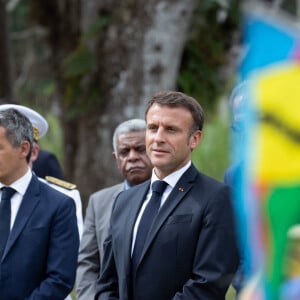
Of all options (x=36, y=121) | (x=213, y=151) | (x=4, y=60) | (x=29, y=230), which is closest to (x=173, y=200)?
(x=29, y=230)

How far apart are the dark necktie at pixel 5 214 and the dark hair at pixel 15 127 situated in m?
0.25

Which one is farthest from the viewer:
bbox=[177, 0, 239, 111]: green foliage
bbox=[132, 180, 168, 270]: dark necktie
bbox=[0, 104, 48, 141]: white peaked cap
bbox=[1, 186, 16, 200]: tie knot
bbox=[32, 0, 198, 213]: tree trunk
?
bbox=[177, 0, 239, 111]: green foliage

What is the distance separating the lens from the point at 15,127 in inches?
195

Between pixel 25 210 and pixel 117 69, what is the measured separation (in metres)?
5.65

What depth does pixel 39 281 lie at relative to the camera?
4930 millimetres

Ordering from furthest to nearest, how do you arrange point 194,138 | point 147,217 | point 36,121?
point 36,121
point 194,138
point 147,217

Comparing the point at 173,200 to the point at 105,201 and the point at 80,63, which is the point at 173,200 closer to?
the point at 105,201

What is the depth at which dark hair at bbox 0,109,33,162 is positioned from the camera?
194 inches

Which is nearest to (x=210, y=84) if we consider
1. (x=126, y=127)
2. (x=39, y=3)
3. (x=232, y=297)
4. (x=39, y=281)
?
(x=39, y=3)

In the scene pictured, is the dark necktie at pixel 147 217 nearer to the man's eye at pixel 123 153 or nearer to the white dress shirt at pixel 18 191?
the white dress shirt at pixel 18 191

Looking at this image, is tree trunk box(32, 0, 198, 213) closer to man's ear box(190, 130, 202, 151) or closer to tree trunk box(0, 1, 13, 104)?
tree trunk box(0, 1, 13, 104)

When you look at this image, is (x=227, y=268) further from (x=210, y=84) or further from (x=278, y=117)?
(x=210, y=84)

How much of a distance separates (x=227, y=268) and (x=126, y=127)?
1.68 meters

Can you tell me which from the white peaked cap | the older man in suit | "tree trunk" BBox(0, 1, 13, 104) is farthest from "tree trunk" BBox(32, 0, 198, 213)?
the older man in suit
